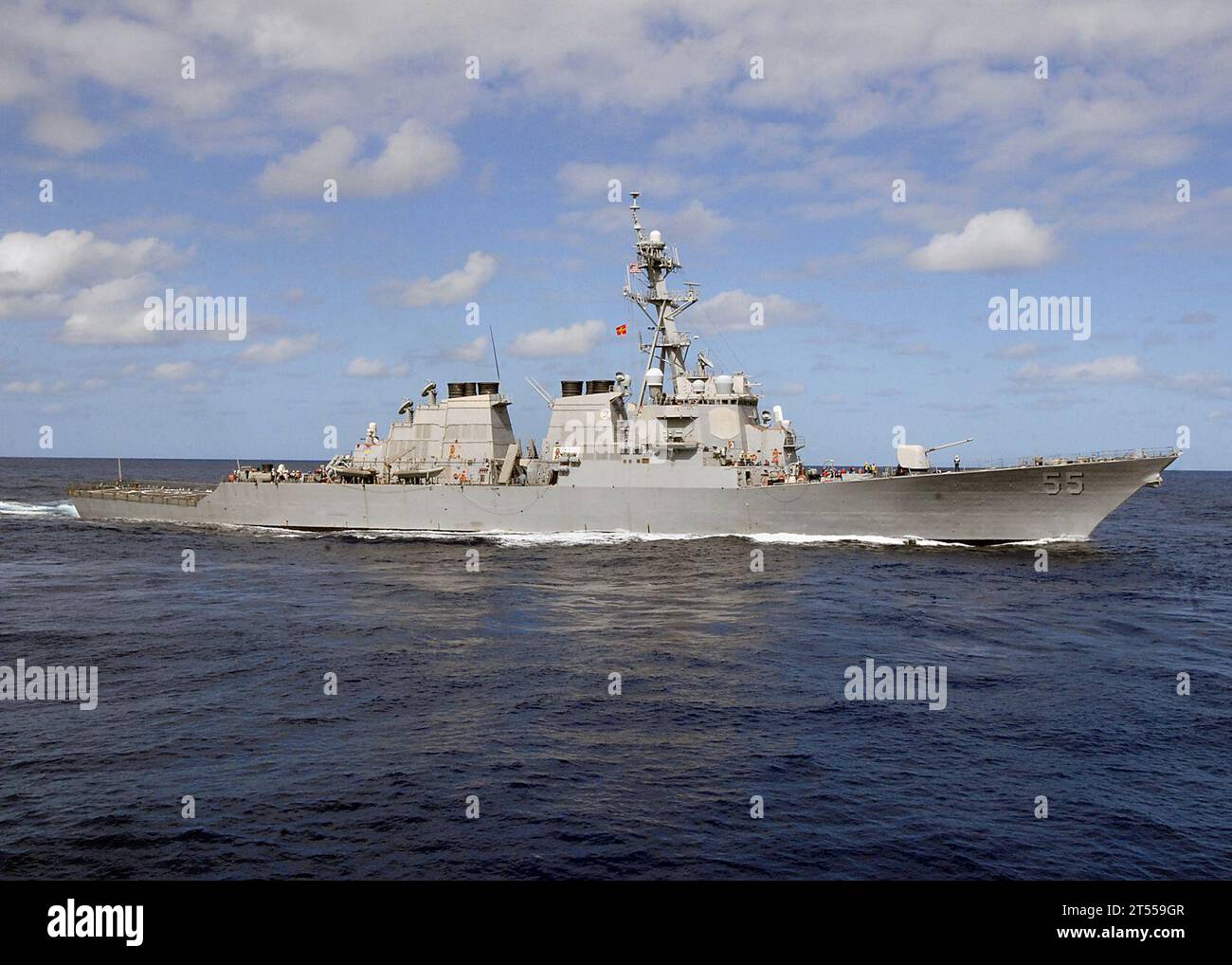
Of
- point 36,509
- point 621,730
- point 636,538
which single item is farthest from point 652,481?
point 36,509

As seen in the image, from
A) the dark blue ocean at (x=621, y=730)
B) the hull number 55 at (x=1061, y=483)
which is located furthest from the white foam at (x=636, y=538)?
the dark blue ocean at (x=621, y=730)

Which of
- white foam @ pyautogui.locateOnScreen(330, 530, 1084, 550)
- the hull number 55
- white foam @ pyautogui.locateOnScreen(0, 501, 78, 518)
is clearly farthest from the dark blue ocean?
white foam @ pyautogui.locateOnScreen(0, 501, 78, 518)

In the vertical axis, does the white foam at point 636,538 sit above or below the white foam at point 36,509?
below

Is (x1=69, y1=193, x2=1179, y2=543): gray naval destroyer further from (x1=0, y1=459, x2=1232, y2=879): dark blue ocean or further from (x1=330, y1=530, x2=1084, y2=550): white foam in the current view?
(x1=0, y1=459, x2=1232, y2=879): dark blue ocean

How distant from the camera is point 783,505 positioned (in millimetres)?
36031

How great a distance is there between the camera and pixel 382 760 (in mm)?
13164

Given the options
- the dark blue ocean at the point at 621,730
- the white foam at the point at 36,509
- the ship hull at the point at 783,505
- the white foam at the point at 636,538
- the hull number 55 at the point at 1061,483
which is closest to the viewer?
the dark blue ocean at the point at 621,730

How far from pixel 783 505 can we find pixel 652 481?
223 inches

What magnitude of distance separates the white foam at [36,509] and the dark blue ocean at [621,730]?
96.1 ft

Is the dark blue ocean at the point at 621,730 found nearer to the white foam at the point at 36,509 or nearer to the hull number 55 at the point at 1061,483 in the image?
the hull number 55 at the point at 1061,483

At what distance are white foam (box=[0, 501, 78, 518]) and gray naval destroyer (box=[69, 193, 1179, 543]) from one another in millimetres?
10105

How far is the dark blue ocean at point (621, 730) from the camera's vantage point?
1040cm

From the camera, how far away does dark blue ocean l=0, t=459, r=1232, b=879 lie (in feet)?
34.1
